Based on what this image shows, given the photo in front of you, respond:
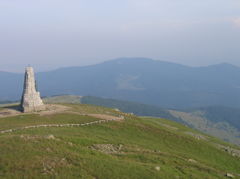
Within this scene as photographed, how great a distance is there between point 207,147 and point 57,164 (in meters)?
39.6

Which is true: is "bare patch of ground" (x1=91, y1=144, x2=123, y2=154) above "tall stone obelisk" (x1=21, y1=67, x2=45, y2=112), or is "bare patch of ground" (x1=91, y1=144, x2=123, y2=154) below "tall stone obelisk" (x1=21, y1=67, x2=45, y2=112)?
below

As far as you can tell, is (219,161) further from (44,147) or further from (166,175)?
(44,147)

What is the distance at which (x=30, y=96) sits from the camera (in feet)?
222

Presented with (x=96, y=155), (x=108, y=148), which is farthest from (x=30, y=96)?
(x=96, y=155)

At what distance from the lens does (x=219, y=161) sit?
175 ft

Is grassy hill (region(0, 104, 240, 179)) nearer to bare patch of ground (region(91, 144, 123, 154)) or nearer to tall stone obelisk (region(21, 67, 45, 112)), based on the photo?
bare patch of ground (region(91, 144, 123, 154))

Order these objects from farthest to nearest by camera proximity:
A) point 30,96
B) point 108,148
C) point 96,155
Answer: point 30,96, point 108,148, point 96,155

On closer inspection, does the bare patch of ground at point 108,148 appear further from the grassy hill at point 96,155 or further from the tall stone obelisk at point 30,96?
the tall stone obelisk at point 30,96

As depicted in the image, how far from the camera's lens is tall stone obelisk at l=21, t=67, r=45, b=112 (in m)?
67.2

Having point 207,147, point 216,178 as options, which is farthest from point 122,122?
point 216,178

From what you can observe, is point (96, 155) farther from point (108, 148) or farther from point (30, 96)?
point (30, 96)

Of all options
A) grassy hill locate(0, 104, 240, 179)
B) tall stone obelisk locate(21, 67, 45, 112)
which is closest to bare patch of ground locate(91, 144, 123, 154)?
grassy hill locate(0, 104, 240, 179)

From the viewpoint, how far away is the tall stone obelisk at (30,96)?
6722 cm

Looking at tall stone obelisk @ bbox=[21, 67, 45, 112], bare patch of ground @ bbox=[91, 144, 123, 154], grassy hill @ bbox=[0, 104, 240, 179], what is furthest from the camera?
tall stone obelisk @ bbox=[21, 67, 45, 112]
